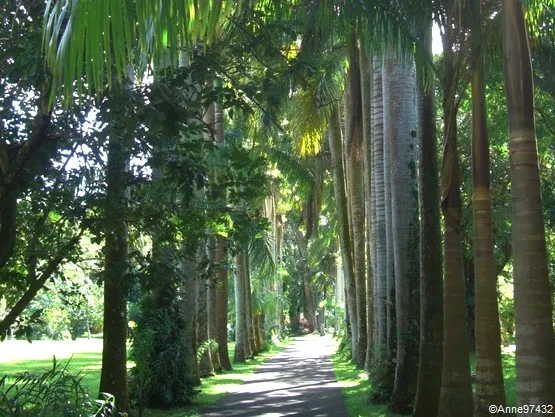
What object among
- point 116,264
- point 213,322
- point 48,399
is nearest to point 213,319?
point 213,322

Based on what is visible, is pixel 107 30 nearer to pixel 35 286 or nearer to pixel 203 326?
pixel 35 286

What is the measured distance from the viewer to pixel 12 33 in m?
7.86

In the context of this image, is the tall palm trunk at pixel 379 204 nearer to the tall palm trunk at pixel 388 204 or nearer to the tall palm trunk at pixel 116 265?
the tall palm trunk at pixel 388 204

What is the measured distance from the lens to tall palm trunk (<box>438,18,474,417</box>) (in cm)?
826

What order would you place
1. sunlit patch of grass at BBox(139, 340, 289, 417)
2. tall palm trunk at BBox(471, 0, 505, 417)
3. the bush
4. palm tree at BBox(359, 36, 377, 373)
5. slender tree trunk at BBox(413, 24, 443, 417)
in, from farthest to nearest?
palm tree at BBox(359, 36, 377, 373), sunlit patch of grass at BBox(139, 340, 289, 417), slender tree trunk at BBox(413, 24, 443, 417), tall palm trunk at BBox(471, 0, 505, 417), the bush

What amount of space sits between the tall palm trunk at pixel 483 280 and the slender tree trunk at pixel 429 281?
1.83 meters

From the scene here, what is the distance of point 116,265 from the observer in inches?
355

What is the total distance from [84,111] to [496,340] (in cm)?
539

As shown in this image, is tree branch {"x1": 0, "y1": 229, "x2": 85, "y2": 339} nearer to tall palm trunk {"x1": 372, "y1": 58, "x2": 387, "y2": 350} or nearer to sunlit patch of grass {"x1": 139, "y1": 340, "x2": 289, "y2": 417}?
sunlit patch of grass {"x1": 139, "y1": 340, "x2": 289, "y2": 417}

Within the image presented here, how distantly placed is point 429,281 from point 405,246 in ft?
6.34

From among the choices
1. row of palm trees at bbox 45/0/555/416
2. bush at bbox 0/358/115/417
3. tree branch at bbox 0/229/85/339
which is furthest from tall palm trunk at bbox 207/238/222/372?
bush at bbox 0/358/115/417

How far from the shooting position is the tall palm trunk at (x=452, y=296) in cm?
826

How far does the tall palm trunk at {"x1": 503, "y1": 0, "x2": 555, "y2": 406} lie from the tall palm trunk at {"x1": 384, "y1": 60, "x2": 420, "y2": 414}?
19.1ft

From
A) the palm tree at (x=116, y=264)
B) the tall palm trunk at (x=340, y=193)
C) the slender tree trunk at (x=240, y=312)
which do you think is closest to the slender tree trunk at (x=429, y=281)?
the palm tree at (x=116, y=264)
